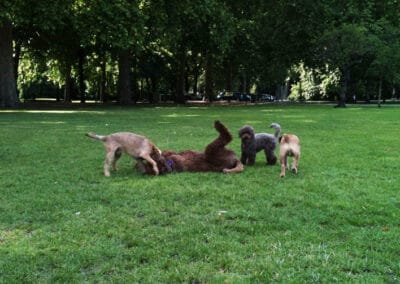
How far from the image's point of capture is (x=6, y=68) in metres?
25.5

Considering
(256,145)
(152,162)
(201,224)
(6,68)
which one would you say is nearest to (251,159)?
(256,145)

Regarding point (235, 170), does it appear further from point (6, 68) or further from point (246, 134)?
point (6, 68)

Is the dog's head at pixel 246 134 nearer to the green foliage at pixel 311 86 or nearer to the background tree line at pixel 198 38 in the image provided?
the background tree line at pixel 198 38

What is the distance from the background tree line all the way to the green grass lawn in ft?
52.6

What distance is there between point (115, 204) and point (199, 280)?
2237 millimetres

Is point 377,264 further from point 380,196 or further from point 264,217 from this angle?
point 380,196

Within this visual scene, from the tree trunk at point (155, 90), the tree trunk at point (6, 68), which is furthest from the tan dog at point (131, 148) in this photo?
the tree trunk at point (155, 90)

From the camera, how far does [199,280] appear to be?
3273 mm

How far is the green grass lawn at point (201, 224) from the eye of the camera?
344cm

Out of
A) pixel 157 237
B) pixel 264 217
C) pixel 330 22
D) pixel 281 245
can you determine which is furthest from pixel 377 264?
pixel 330 22

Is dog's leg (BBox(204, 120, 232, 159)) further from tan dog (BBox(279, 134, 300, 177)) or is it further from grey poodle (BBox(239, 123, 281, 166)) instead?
tan dog (BBox(279, 134, 300, 177))

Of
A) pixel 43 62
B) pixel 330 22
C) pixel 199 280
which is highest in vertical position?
pixel 330 22

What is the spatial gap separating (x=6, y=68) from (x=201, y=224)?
79.4ft

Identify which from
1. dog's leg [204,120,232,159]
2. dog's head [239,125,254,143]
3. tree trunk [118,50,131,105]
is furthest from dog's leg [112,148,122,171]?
tree trunk [118,50,131,105]
